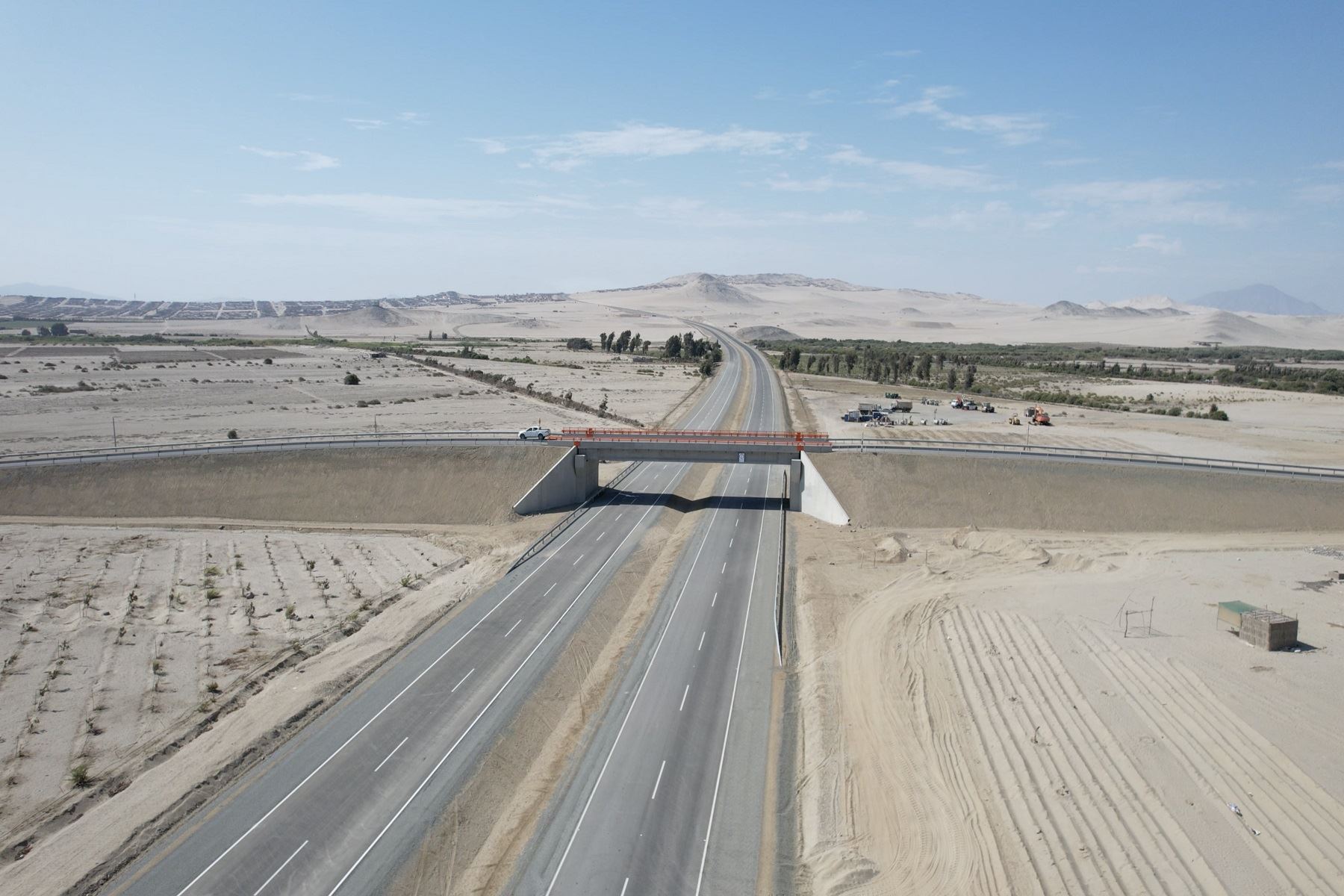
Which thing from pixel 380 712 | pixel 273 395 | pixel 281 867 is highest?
pixel 273 395

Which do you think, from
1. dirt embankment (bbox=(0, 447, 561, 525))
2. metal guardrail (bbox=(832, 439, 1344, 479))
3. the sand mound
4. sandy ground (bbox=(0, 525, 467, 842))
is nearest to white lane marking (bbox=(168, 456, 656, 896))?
sandy ground (bbox=(0, 525, 467, 842))

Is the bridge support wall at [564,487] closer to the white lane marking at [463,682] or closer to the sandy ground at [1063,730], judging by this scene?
the sandy ground at [1063,730]

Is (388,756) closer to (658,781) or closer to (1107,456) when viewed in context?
(658,781)

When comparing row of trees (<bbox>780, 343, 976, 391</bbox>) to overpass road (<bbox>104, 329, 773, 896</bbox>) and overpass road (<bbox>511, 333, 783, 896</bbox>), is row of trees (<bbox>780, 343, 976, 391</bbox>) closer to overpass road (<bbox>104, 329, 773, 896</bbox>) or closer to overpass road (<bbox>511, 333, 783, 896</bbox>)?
overpass road (<bbox>511, 333, 783, 896</bbox>)

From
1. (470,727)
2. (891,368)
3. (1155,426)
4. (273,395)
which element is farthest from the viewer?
(891,368)

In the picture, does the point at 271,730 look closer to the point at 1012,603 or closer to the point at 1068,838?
the point at 1068,838

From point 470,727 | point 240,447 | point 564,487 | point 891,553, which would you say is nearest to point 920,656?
point 891,553

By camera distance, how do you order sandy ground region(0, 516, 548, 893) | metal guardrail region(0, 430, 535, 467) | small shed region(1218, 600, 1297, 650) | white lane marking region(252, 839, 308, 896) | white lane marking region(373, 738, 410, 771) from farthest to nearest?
metal guardrail region(0, 430, 535, 467)
small shed region(1218, 600, 1297, 650)
white lane marking region(373, 738, 410, 771)
sandy ground region(0, 516, 548, 893)
white lane marking region(252, 839, 308, 896)
